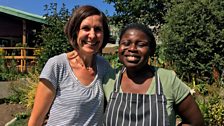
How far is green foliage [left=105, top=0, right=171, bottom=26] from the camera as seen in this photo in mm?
20036

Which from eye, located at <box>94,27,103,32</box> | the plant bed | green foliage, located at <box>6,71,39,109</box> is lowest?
the plant bed

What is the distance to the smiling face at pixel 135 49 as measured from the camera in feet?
8.23

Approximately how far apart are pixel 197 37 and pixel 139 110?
32.1ft

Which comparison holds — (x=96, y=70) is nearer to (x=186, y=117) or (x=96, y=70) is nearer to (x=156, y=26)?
(x=186, y=117)

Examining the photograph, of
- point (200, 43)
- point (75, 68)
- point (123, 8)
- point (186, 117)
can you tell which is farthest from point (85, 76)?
point (123, 8)

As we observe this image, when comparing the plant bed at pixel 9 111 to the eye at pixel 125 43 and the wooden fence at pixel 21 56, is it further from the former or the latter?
the wooden fence at pixel 21 56

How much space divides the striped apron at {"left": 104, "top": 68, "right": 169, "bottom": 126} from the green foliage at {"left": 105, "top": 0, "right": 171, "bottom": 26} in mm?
17566

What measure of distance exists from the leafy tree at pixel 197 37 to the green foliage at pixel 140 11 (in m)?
7.85

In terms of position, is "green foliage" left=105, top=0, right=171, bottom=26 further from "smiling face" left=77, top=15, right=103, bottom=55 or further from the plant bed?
"smiling face" left=77, top=15, right=103, bottom=55

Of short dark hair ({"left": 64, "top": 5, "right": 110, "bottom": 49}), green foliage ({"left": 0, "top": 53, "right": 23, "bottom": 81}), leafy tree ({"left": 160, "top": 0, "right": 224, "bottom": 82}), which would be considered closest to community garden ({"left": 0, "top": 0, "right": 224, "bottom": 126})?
leafy tree ({"left": 160, "top": 0, "right": 224, "bottom": 82})

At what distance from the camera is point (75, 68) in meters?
2.78

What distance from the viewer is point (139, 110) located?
2.42 meters

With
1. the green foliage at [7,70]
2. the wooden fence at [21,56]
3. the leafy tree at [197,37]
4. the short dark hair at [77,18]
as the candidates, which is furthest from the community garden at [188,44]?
the short dark hair at [77,18]

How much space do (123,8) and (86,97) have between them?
1787cm
